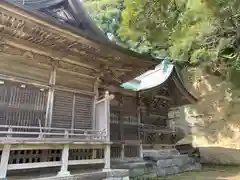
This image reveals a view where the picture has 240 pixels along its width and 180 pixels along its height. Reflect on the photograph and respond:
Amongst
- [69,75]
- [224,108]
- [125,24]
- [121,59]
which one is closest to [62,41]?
[69,75]

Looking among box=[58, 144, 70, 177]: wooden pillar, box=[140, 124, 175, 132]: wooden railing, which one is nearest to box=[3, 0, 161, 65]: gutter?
box=[58, 144, 70, 177]: wooden pillar

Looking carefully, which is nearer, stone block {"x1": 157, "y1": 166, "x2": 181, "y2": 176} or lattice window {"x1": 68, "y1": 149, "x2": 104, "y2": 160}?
lattice window {"x1": 68, "y1": 149, "x2": 104, "y2": 160}

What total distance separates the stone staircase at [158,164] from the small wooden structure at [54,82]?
3.40ft

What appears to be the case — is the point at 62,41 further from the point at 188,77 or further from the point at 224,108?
Answer: the point at 188,77

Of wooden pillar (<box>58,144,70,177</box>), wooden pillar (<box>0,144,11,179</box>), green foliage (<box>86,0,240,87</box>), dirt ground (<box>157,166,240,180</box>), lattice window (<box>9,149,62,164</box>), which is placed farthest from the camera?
dirt ground (<box>157,166,240,180</box>)

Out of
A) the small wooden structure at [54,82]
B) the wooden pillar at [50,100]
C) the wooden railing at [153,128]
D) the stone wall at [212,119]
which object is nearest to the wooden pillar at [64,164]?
the small wooden structure at [54,82]

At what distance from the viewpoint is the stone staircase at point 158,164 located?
7989 millimetres

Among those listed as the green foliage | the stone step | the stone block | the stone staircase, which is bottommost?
the stone block

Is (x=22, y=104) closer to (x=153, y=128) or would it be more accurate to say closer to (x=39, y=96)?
(x=39, y=96)

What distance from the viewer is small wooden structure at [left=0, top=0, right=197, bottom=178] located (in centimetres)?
498

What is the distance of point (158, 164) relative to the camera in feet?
30.0

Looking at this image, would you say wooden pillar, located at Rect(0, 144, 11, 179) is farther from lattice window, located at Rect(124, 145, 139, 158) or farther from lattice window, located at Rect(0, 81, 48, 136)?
lattice window, located at Rect(124, 145, 139, 158)

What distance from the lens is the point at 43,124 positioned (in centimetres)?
605

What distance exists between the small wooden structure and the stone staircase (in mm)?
1037
